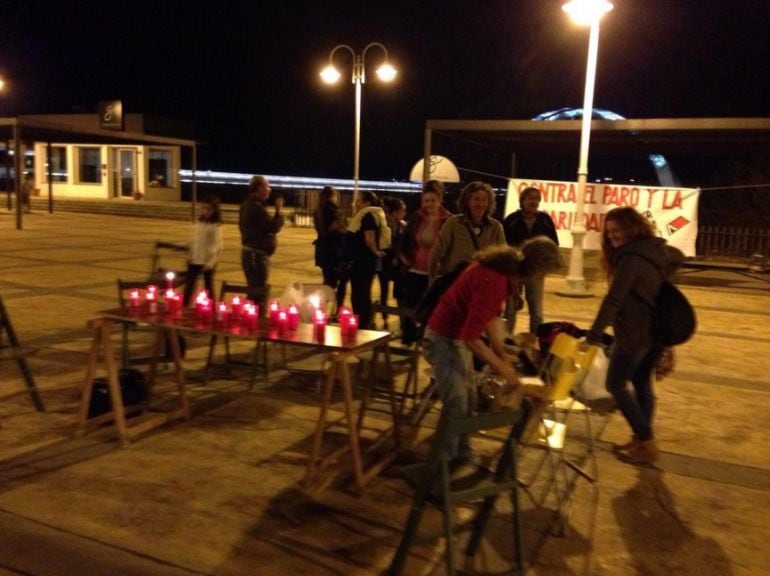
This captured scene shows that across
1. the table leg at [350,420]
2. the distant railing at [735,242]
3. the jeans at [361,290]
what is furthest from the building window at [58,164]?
the table leg at [350,420]

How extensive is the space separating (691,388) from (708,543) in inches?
121

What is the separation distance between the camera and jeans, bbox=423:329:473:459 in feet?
12.7

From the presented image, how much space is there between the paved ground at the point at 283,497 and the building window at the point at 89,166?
3005 cm

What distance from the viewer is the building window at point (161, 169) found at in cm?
3450

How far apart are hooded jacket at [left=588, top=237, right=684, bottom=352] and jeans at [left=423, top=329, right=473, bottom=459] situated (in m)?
0.98

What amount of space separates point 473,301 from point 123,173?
110 feet

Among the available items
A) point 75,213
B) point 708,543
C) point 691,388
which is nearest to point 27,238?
point 75,213

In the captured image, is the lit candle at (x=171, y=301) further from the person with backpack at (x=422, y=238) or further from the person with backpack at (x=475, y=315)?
the person with backpack at (x=422, y=238)

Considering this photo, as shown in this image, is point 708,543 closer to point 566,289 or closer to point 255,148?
point 566,289

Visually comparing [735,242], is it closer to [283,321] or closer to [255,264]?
[255,264]

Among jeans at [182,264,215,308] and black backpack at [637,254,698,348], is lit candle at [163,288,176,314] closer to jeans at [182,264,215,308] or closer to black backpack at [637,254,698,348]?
jeans at [182,264,215,308]

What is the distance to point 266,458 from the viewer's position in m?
4.57

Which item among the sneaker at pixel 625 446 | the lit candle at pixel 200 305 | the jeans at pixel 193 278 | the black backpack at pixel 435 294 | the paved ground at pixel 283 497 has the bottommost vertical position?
the paved ground at pixel 283 497

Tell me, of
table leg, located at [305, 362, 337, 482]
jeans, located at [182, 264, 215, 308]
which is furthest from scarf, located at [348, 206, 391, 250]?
table leg, located at [305, 362, 337, 482]
